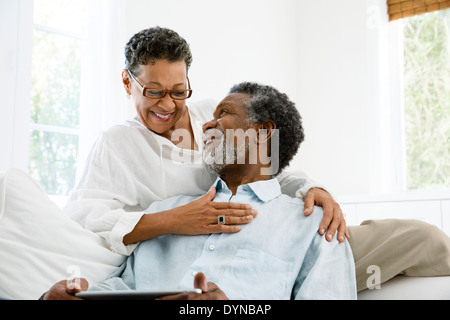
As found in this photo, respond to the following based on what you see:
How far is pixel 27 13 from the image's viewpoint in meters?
2.86

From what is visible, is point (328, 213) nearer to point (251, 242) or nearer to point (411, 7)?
point (251, 242)

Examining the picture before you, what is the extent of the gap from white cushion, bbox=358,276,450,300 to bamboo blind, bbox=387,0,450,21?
275 cm

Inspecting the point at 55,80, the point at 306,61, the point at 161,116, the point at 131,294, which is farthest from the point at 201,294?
the point at 306,61

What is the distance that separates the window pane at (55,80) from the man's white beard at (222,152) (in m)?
1.55

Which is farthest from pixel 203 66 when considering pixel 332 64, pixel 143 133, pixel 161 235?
pixel 161 235

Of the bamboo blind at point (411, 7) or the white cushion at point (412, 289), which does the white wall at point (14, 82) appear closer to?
the white cushion at point (412, 289)

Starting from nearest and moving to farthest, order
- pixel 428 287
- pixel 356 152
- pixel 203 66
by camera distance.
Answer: pixel 428 287
pixel 203 66
pixel 356 152

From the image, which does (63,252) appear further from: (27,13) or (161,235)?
(27,13)

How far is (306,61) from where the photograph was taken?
4.20m

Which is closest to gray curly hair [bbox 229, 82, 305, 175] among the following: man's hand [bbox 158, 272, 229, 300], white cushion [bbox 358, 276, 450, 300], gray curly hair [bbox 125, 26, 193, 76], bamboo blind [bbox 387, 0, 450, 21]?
gray curly hair [bbox 125, 26, 193, 76]

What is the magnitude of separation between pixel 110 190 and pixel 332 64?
2.67 meters

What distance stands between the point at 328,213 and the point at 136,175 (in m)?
0.65

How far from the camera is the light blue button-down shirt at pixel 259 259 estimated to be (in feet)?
4.34

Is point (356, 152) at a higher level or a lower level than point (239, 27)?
lower
